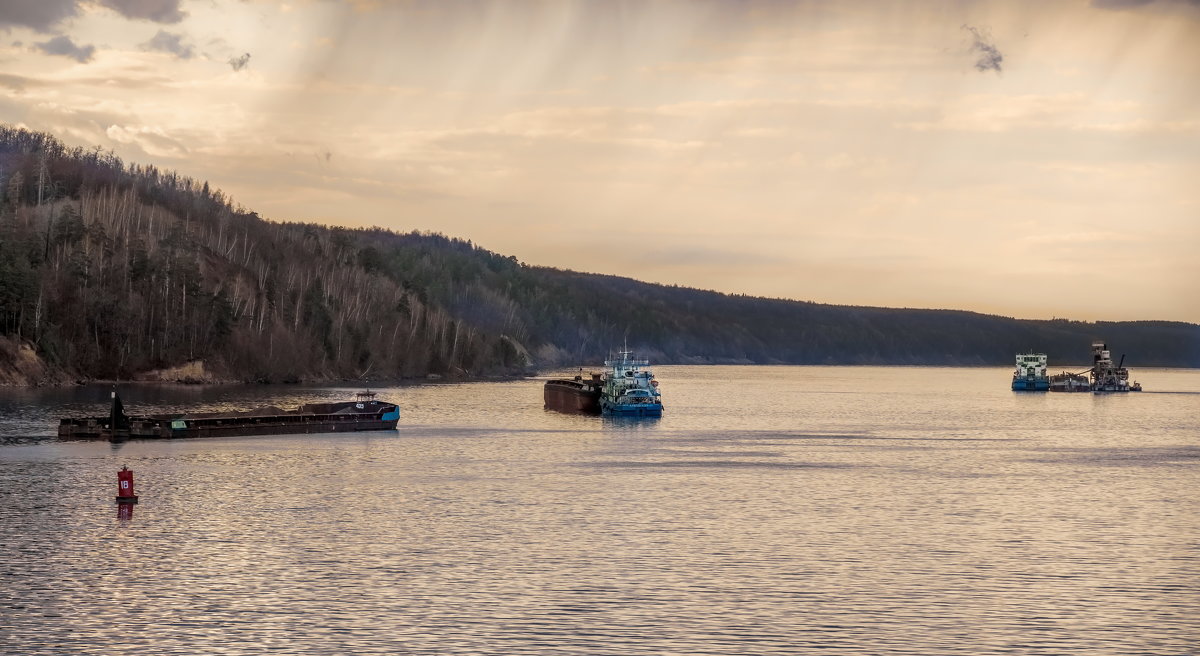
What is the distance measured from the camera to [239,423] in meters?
115

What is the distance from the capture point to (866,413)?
189750 millimetres

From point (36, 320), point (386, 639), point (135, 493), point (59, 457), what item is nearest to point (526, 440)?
point (59, 457)

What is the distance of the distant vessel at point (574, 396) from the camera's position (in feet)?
529

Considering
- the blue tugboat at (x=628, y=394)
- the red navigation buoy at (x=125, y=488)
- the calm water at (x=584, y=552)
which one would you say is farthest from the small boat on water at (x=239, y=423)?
the red navigation buoy at (x=125, y=488)

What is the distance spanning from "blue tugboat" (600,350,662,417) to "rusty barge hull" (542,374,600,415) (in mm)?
1098

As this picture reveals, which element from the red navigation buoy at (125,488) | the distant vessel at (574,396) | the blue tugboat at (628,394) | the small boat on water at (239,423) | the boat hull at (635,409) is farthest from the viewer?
the distant vessel at (574,396)

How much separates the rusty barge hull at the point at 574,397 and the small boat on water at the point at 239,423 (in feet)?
120

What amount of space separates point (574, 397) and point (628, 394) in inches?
426

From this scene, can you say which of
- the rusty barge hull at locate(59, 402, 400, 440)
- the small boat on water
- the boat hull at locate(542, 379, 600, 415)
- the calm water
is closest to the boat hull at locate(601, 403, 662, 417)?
the boat hull at locate(542, 379, 600, 415)

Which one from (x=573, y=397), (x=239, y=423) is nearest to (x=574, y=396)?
(x=573, y=397)

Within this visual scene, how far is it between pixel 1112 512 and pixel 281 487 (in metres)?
46.7

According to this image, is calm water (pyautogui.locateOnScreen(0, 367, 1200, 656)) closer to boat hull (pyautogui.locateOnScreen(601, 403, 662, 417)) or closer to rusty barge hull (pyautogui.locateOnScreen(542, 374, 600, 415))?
boat hull (pyautogui.locateOnScreen(601, 403, 662, 417))

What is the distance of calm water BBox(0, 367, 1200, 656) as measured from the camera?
3859 centimetres

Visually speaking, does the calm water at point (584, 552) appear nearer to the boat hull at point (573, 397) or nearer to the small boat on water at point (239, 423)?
the small boat on water at point (239, 423)
